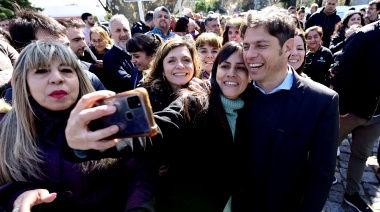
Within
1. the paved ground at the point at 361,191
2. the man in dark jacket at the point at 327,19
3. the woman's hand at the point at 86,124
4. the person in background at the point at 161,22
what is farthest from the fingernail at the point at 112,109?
the man in dark jacket at the point at 327,19

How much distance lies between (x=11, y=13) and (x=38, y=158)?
15.0 metres

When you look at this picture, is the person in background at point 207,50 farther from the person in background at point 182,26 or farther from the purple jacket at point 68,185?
the person in background at point 182,26

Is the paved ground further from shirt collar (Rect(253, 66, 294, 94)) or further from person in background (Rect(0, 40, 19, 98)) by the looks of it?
person in background (Rect(0, 40, 19, 98))

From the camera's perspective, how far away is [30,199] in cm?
117

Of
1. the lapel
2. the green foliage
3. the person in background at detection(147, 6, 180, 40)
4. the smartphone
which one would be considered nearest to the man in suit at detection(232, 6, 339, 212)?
the lapel

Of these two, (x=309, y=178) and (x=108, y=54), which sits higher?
(x=108, y=54)

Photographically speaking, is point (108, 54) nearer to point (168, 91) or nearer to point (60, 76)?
point (168, 91)

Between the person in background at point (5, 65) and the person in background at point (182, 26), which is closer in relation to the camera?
the person in background at point (5, 65)

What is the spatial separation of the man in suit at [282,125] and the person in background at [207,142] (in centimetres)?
11

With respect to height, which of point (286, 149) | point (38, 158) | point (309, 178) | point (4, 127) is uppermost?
point (4, 127)

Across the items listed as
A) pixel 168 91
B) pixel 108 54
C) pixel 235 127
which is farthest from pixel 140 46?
pixel 235 127

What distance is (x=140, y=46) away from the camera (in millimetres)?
3254

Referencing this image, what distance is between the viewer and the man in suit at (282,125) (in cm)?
158

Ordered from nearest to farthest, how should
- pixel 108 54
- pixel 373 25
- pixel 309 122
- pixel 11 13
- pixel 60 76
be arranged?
pixel 60 76
pixel 309 122
pixel 373 25
pixel 108 54
pixel 11 13
